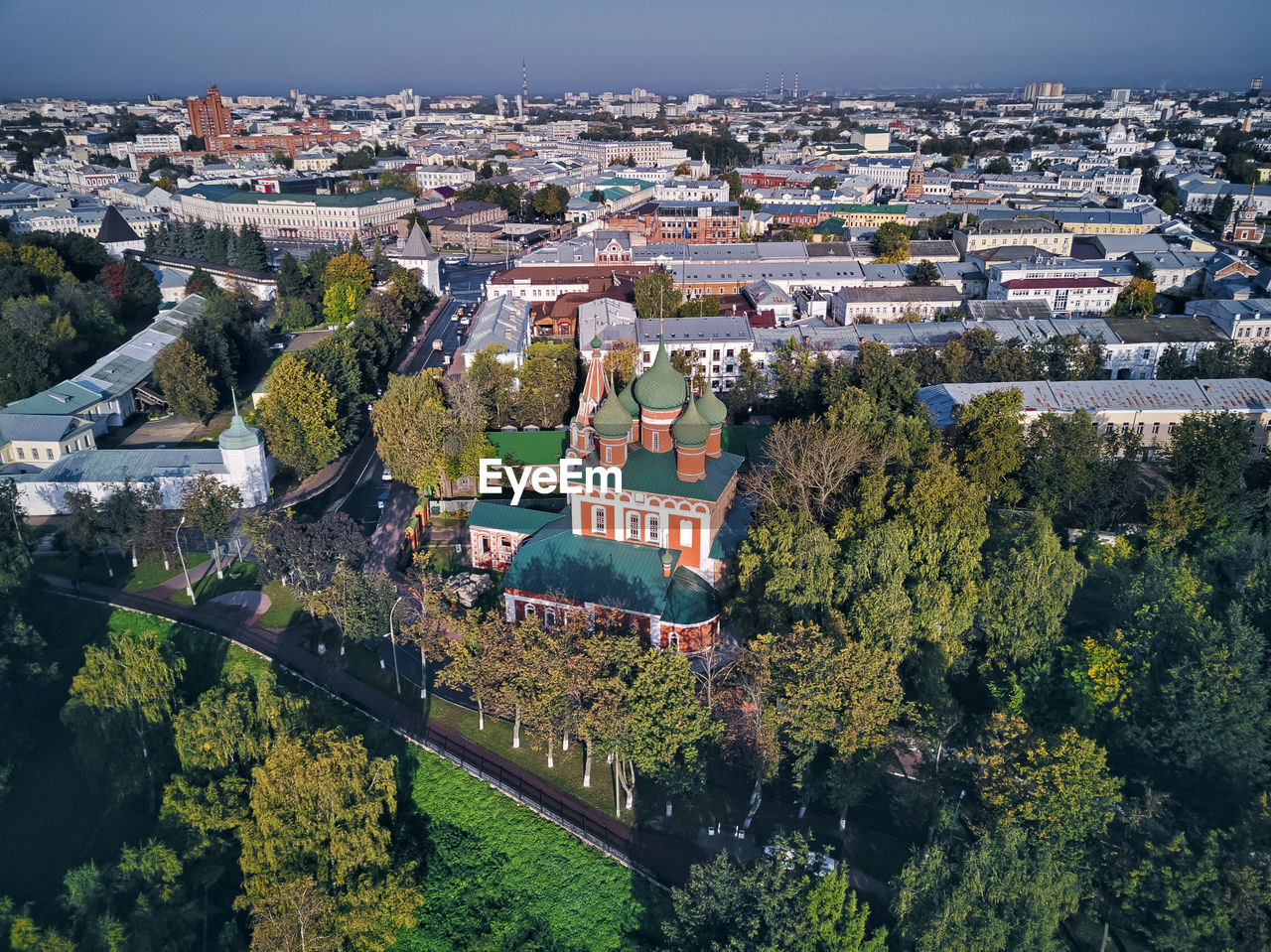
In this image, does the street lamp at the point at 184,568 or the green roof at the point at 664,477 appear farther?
the street lamp at the point at 184,568

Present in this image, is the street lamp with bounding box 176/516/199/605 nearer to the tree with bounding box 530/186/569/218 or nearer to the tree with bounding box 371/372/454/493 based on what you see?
the tree with bounding box 371/372/454/493

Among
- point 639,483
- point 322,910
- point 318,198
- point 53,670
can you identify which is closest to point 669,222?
point 318,198

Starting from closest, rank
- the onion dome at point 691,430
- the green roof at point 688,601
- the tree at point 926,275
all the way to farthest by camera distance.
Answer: the green roof at point 688,601 → the onion dome at point 691,430 → the tree at point 926,275

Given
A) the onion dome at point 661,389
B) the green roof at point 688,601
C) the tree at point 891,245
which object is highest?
the tree at point 891,245

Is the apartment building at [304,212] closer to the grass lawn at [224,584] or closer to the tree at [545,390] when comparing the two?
the tree at [545,390]

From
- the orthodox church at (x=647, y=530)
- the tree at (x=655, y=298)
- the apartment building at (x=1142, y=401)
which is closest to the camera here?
the orthodox church at (x=647, y=530)

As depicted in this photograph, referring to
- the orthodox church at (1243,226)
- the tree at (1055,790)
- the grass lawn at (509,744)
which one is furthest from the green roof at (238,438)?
the orthodox church at (1243,226)

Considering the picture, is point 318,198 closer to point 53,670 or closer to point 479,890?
point 53,670
